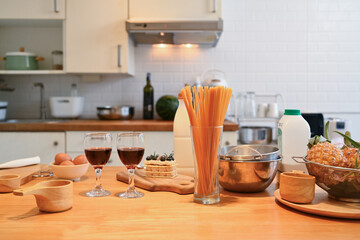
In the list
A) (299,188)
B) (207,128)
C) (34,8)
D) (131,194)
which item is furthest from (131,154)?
(34,8)

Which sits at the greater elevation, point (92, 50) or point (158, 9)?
point (158, 9)

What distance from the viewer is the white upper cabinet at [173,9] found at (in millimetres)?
3021

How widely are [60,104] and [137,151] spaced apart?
2458mm

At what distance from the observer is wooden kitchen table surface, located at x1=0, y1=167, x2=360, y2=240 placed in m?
0.80

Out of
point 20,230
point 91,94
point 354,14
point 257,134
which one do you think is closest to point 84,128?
point 91,94

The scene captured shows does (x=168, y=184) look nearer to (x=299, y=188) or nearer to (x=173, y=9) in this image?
(x=299, y=188)

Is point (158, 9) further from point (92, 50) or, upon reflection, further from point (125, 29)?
point (92, 50)

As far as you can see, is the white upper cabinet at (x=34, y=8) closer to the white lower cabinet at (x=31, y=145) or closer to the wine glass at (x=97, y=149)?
the white lower cabinet at (x=31, y=145)

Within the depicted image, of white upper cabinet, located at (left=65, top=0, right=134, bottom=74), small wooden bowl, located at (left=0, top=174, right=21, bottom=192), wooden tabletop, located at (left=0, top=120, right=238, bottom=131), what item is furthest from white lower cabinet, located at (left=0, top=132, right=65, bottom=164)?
small wooden bowl, located at (left=0, top=174, right=21, bottom=192)

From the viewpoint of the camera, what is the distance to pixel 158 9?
9.99ft

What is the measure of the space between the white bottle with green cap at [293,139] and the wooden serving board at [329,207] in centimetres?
21

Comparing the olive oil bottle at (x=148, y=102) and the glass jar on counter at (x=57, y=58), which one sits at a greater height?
the glass jar on counter at (x=57, y=58)

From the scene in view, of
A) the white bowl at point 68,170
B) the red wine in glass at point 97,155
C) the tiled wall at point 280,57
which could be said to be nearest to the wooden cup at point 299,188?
the red wine in glass at point 97,155

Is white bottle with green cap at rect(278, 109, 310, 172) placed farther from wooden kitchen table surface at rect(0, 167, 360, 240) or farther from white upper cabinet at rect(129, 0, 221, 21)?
white upper cabinet at rect(129, 0, 221, 21)
